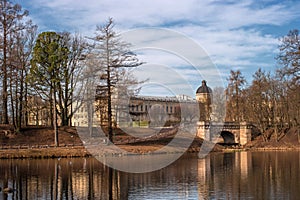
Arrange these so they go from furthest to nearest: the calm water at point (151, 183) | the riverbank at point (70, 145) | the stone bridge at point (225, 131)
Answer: the stone bridge at point (225, 131)
the riverbank at point (70, 145)
the calm water at point (151, 183)

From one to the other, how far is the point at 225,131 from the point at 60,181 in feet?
151

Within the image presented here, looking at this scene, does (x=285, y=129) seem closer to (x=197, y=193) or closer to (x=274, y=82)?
(x=274, y=82)

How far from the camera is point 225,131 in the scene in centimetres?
6694

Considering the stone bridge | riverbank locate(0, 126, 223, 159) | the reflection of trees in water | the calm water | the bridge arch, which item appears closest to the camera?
the calm water

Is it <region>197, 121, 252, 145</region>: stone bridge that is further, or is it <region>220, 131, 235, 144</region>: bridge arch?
<region>220, 131, 235, 144</region>: bridge arch

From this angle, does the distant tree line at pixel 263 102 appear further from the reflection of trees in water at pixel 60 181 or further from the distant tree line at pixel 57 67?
the reflection of trees in water at pixel 60 181

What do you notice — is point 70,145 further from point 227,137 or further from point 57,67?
point 227,137

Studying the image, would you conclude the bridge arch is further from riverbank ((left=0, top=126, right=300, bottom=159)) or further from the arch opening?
riverbank ((left=0, top=126, right=300, bottom=159))

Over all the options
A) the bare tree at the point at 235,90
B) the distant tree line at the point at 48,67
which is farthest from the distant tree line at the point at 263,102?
the distant tree line at the point at 48,67

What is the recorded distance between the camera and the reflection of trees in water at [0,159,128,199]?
19312 mm

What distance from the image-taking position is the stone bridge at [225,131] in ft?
205

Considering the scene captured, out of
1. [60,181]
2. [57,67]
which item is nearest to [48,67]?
[57,67]

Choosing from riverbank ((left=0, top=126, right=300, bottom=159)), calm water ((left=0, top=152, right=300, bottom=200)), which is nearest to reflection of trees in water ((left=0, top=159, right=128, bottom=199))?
calm water ((left=0, top=152, right=300, bottom=200))

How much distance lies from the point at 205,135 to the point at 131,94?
827 inches
